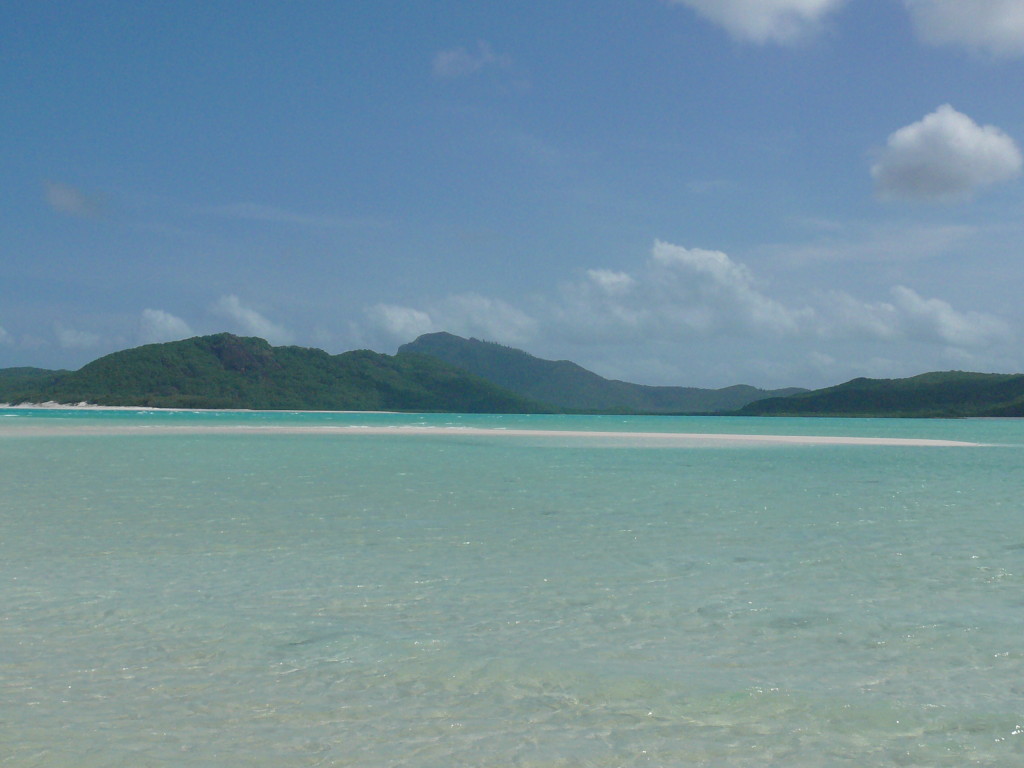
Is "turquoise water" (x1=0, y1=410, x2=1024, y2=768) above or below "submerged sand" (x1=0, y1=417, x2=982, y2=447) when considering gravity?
below

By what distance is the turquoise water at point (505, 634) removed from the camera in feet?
16.6

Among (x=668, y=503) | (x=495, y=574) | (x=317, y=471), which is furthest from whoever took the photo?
(x=317, y=471)

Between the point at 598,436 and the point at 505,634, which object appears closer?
the point at 505,634

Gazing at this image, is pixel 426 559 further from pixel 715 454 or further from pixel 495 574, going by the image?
pixel 715 454

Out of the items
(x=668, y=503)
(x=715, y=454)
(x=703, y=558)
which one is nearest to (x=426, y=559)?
(x=703, y=558)

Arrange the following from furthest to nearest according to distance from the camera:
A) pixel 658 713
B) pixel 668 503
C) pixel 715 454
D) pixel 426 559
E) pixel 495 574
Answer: pixel 715 454, pixel 668 503, pixel 426 559, pixel 495 574, pixel 658 713

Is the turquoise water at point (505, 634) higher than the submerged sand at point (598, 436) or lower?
lower

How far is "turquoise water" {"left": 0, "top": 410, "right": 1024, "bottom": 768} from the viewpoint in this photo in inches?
200

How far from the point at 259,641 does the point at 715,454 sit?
108 ft

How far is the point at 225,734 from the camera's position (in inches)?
198

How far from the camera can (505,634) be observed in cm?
741

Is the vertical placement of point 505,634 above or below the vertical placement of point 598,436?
below

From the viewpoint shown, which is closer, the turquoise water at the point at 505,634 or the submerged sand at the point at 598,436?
the turquoise water at the point at 505,634

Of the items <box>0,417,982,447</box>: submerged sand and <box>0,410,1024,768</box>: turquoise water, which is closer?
<box>0,410,1024,768</box>: turquoise water
